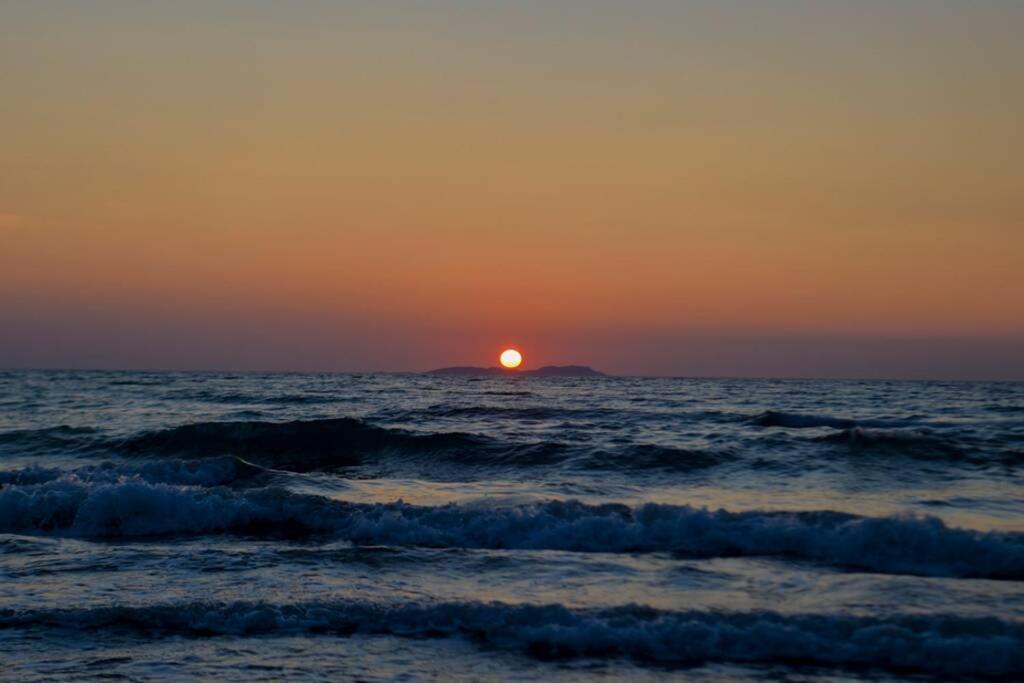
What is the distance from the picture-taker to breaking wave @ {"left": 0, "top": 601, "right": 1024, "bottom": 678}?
7.77m

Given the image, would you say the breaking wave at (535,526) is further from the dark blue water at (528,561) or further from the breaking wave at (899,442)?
the breaking wave at (899,442)

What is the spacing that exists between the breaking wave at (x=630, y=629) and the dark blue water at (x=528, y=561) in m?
0.03

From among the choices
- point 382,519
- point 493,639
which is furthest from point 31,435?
point 493,639

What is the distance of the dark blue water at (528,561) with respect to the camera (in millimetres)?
7844

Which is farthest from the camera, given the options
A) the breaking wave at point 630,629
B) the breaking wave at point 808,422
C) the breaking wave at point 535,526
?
the breaking wave at point 808,422

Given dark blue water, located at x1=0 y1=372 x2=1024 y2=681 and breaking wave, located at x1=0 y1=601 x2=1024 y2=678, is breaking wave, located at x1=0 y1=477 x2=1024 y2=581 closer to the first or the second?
dark blue water, located at x1=0 y1=372 x2=1024 y2=681

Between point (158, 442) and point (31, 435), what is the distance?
413 cm

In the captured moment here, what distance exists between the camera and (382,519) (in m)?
13.4

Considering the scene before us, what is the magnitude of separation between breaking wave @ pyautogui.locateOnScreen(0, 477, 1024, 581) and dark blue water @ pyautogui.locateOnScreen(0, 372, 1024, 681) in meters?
0.04

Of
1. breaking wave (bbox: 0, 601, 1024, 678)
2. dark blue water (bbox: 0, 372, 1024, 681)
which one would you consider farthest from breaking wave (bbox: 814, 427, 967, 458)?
breaking wave (bbox: 0, 601, 1024, 678)

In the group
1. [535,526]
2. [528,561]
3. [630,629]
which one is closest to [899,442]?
[535,526]

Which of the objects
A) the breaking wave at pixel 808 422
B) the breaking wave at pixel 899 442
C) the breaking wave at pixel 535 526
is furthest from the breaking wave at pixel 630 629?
the breaking wave at pixel 808 422

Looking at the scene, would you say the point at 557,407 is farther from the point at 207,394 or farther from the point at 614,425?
the point at 207,394

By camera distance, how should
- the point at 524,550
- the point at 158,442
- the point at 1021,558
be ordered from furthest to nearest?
the point at 158,442, the point at 524,550, the point at 1021,558
